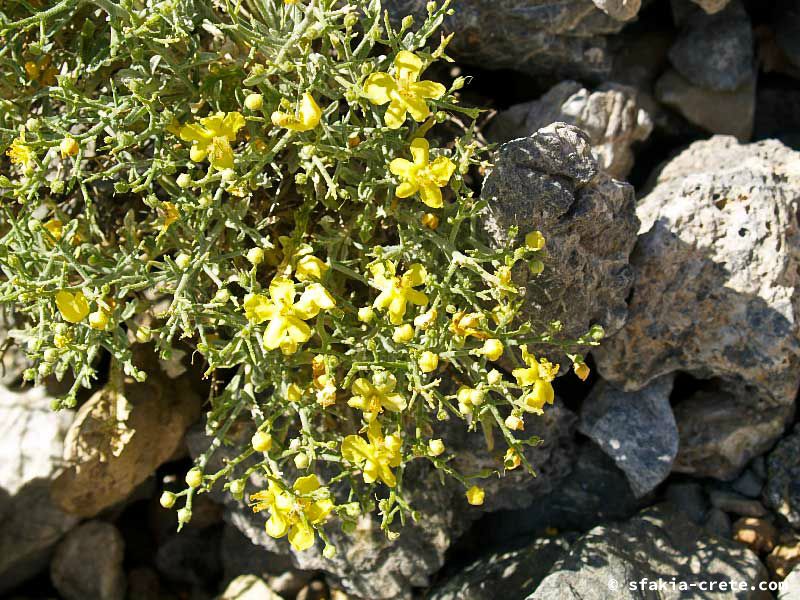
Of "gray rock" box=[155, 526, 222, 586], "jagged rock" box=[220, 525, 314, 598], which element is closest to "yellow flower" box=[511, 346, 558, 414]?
"jagged rock" box=[220, 525, 314, 598]

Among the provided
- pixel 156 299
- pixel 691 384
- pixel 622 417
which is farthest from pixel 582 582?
pixel 156 299

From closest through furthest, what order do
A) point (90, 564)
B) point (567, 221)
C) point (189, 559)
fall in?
point (567, 221)
point (90, 564)
point (189, 559)

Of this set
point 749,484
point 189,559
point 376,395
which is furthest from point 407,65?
point 189,559

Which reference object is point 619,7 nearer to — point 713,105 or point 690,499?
point 713,105

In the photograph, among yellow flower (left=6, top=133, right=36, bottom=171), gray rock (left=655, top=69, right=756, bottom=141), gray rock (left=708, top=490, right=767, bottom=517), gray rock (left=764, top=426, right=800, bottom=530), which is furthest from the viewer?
gray rock (left=655, top=69, right=756, bottom=141)

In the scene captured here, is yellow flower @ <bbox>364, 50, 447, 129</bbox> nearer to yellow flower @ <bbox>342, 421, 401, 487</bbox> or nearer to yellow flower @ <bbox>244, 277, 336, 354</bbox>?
yellow flower @ <bbox>244, 277, 336, 354</bbox>
